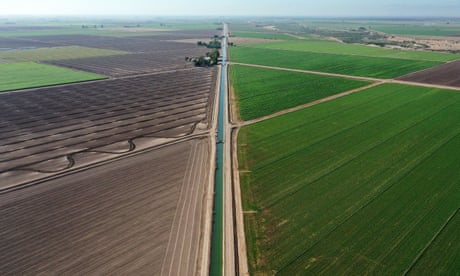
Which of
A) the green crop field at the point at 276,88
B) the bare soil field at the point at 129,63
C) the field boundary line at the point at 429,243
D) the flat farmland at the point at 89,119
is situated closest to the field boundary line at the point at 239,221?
the field boundary line at the point at 429,243

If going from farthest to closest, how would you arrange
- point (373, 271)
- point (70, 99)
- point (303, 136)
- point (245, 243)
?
point (70, 99) < point (303, 136) < point (245, 243) < point (373, 271)

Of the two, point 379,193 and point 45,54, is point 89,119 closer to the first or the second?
point 379,193

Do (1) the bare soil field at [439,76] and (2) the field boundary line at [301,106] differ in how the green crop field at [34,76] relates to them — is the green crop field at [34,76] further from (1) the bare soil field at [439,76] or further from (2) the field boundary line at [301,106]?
(1) the bare soil field at [439,76]

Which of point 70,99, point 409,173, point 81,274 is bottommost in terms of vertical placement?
point 81,274

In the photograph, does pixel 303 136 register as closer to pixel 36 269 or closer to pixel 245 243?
pixel 245 243

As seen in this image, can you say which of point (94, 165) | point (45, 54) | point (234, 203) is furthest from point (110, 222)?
point (45, 54)

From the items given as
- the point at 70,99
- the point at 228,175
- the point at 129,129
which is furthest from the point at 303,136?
the point at 70,99

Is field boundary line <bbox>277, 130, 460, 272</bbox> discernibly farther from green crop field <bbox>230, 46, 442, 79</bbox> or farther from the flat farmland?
green crop field <bbox>230, 46, 442, 79</bbox>

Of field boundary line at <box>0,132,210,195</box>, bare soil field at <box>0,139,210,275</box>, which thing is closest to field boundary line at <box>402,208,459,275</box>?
bare soil field at <box>0,139,210,275</box>
